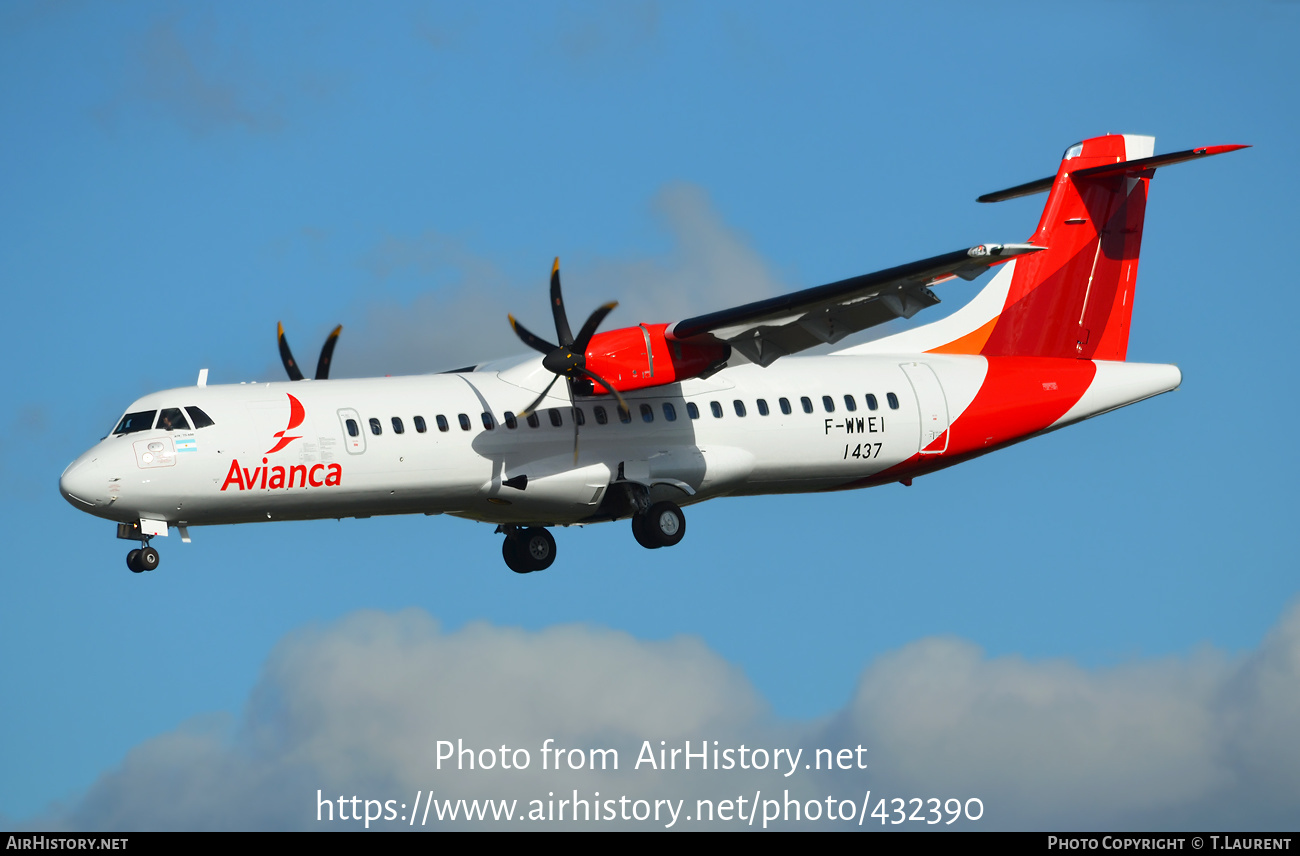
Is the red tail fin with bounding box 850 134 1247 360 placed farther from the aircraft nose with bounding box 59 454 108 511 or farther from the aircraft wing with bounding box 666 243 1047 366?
the aircraft nose with bounding box 59 454 108 511

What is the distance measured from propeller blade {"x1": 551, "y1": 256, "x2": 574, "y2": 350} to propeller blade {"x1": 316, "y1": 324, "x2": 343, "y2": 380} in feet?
13.8

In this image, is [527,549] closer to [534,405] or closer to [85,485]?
[534,405]

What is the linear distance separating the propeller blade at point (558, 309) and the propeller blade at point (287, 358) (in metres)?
A: 4.85

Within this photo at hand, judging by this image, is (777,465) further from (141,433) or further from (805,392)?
(141,433)

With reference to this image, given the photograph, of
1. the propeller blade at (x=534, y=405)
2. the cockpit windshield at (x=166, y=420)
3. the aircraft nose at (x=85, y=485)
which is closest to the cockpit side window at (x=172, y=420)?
the cockpit windshield at (x=166, y=420)

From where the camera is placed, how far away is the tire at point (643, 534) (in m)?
28.6

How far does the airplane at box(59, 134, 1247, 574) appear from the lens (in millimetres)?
25562

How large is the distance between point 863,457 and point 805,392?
1.57 meters

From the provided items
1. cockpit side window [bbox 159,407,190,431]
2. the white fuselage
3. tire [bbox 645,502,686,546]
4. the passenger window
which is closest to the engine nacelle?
the white fuselage

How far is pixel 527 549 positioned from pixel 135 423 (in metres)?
7.83

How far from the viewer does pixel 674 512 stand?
2878 cm

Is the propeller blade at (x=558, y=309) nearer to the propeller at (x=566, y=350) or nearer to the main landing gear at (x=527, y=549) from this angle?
the propeller at (x=566, y=350)

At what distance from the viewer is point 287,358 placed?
2941cm
